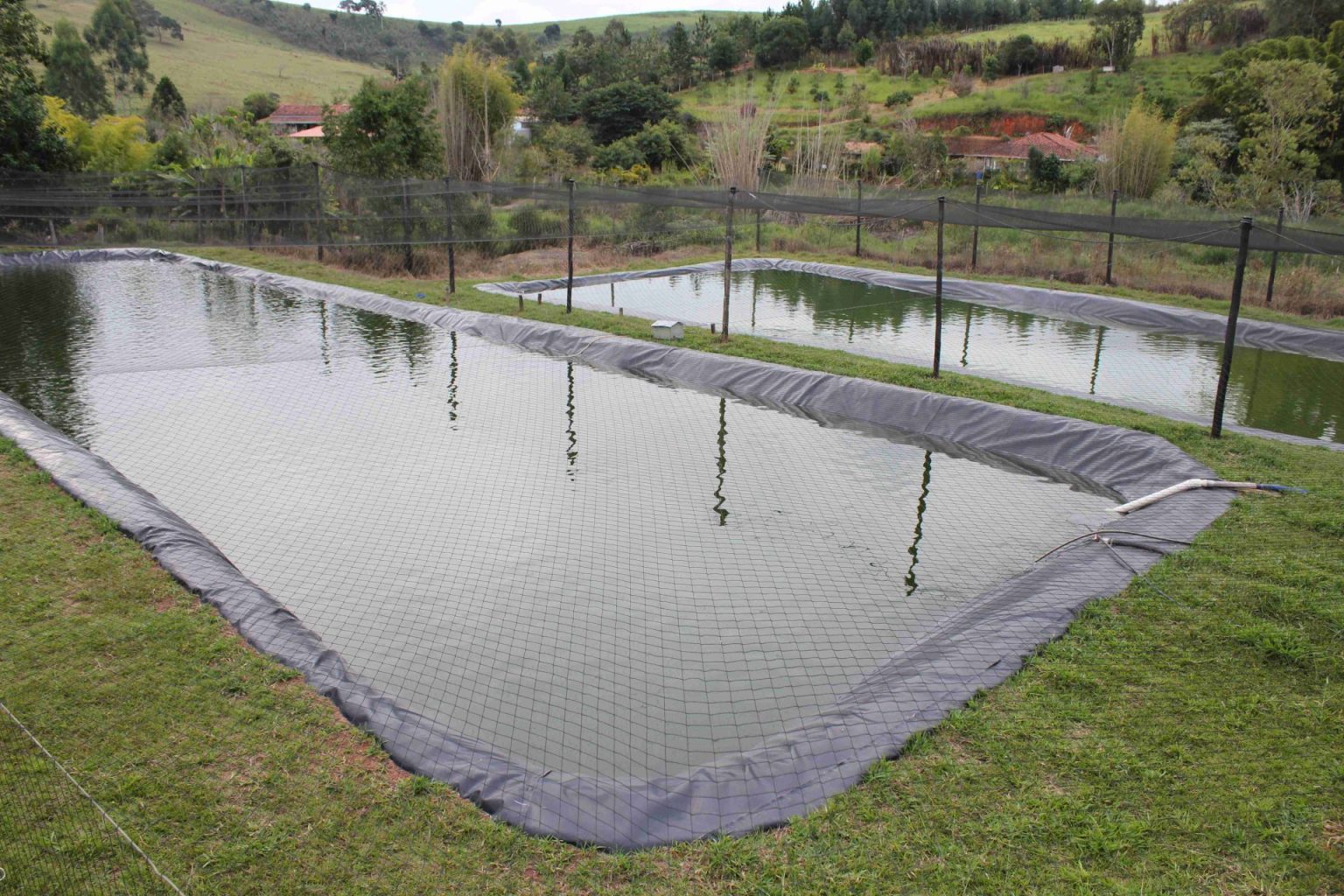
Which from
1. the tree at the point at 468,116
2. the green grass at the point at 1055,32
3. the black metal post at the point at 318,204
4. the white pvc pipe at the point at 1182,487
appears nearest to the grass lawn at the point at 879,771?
the white pvc pipe at the point at 1182,487

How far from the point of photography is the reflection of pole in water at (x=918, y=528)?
454 cm

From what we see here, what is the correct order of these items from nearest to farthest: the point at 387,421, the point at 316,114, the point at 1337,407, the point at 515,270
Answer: the point at 387,421, the point at 1337,407, the point at 515,270, the point at 316,114

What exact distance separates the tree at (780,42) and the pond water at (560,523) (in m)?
35.1

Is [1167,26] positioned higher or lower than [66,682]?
higher

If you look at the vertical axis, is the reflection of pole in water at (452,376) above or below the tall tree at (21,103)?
below

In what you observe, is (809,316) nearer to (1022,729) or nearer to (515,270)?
(515,270)

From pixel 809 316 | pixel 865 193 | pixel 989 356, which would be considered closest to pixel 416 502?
pixel 989 356

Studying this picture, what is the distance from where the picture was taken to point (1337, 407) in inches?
297

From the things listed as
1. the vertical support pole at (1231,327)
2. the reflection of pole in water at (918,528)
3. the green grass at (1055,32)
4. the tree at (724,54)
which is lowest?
the reflection of pole in water at (918,528)

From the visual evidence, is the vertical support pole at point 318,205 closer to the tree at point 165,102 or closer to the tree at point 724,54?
the tree at point 165,102

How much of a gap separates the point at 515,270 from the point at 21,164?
9331 mm

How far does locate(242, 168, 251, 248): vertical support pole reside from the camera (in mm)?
14461

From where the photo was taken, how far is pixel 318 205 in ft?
43.2

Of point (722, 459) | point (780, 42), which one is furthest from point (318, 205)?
point (780, 42)
